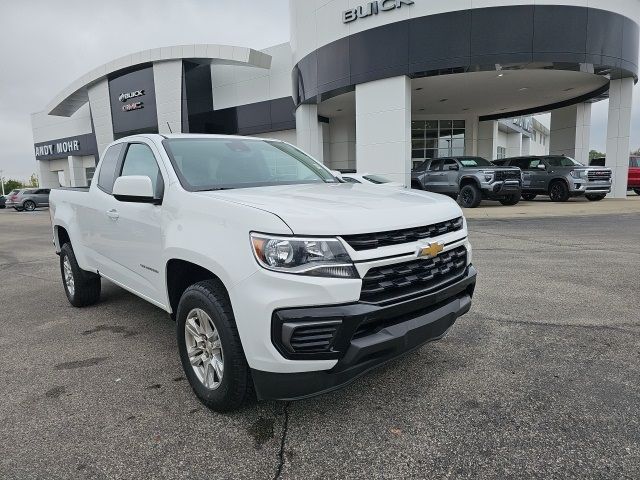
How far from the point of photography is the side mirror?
3000mm

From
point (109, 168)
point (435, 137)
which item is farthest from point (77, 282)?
point (435, 137)

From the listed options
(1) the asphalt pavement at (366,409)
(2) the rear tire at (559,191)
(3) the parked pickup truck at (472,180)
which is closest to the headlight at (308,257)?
(1) the asphalt pavement at (366,409)

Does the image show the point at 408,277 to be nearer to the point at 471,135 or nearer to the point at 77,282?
the point at 77,282

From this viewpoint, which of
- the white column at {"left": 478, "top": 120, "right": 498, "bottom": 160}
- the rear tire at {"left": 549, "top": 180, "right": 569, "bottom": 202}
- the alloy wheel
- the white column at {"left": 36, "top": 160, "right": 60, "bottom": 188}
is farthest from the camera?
the white column at {"left": 36, "top": 160, "right": 60, "bottom": 188}

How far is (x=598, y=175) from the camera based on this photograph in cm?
1703

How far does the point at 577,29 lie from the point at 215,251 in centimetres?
1882

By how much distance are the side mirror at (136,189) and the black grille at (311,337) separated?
4.89 ft

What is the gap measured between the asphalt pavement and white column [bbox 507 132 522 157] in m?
47.7

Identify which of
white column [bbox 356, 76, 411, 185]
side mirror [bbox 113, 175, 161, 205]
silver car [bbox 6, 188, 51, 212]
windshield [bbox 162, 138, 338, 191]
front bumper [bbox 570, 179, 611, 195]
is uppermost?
white column [bbox 356, 76, 411, 185]

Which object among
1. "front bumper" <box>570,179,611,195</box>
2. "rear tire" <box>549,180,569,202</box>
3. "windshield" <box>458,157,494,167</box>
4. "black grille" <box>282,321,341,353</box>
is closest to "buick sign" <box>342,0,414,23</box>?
"windshield" <box>458,157,494,167</box>

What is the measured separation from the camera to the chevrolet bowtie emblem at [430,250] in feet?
8.32

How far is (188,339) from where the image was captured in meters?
2.87

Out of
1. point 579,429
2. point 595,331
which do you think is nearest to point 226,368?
point 579,429

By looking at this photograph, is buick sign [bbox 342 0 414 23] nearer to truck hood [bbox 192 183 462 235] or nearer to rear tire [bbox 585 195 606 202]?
rear tire [bbox 585 195 606 202]
